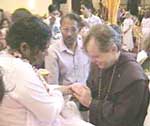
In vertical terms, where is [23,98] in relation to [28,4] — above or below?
above

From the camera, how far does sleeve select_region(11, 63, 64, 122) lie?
179cm

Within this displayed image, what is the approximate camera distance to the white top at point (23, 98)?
179 centimetres

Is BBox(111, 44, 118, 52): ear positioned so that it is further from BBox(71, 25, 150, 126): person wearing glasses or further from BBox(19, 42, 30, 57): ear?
BBox(19, 42, 30, 57): ear

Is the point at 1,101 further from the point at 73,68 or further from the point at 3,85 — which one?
the point at 73,68

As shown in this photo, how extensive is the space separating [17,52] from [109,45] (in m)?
0.49

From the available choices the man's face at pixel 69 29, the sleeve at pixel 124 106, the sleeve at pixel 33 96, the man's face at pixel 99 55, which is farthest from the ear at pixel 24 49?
the man's face at pixel 69 29

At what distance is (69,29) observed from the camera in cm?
316

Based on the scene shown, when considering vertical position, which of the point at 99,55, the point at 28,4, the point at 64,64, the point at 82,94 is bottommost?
the point at 28,4

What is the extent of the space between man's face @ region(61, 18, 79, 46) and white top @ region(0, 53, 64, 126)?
131 centimetres

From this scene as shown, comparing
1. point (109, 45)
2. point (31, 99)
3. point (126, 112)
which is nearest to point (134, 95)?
point (126, 112)

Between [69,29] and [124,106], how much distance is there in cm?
119

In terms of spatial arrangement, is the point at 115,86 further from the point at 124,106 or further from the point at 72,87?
the point at 72,87

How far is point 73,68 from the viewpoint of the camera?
3.21m

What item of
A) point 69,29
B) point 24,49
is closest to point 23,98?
point 24,49
